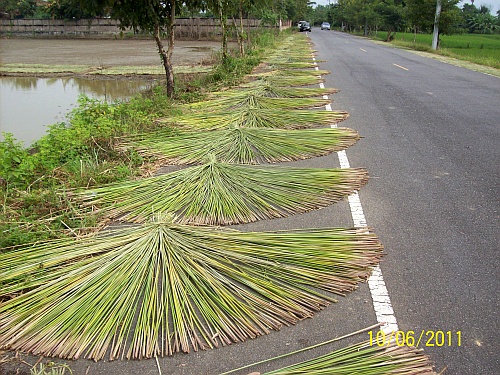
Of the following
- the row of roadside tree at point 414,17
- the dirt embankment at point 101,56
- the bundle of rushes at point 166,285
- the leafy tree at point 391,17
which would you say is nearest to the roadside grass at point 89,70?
the dirt embankment at point 101,56

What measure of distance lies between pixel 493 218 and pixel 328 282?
1.70m

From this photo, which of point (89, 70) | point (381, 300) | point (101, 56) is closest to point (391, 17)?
point (101, 56)

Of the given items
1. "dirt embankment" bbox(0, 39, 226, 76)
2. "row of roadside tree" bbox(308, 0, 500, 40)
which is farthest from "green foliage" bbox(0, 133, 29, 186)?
"row of roadside tree" bbox(308, 0, 500, 40)

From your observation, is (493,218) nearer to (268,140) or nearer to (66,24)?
(268,140)

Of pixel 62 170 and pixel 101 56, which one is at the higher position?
pixel 101 56

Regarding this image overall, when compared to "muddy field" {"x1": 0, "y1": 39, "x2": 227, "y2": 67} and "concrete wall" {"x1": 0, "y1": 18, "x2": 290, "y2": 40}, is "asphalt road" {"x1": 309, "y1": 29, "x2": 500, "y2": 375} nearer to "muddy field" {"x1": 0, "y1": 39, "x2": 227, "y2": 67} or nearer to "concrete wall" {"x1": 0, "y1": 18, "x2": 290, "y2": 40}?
"muddy field" {"x1": 0, "y1": 39, "x2": 227, "y2": 67}

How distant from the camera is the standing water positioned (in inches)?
309

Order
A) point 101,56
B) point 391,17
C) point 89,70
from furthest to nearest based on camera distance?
point 391,17 < point 101,56 < point 89,70

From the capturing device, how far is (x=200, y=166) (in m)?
4.46
